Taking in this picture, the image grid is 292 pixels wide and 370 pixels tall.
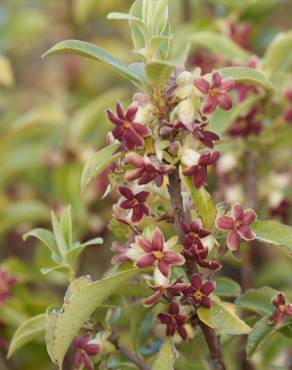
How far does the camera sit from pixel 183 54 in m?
1.10

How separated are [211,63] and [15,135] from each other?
56cm

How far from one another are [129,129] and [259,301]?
38cm

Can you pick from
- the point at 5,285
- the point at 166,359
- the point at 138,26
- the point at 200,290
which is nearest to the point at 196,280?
the point at 200,290

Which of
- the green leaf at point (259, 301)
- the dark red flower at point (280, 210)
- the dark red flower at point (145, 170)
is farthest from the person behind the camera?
the dark red flower at point (280, 210)

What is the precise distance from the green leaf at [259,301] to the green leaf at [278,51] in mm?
627

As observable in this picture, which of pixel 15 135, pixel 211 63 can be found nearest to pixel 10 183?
pixel 15 135

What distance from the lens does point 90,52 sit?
95 centimetres

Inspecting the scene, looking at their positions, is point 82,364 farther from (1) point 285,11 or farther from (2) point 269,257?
(1) point 285,11

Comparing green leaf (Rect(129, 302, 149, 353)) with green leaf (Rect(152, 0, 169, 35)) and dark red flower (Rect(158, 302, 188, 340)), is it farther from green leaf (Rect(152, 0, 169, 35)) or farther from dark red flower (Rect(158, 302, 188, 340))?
green leaf (Rect(152, 0, 169, 35))

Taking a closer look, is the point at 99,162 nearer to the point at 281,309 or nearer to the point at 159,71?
the point at 159,71

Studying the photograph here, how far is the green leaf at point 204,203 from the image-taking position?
94 centimetres

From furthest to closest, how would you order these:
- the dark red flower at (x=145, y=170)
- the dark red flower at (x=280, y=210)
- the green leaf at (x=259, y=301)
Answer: the dark red flower at (x=280, y=210) < the green leaf at (x=259, y=301) < the dark red flower at (x=145, y=170)

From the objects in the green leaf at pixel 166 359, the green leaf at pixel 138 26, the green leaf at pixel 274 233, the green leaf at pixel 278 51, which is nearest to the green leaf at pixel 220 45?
the green leaf at pixel 278 51

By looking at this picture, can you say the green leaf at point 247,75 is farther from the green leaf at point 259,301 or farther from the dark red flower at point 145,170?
the green leaf at point 259,301
